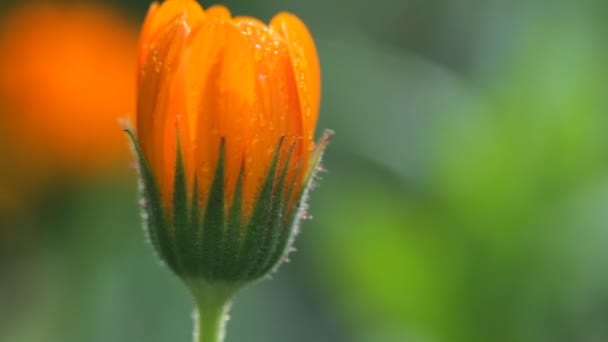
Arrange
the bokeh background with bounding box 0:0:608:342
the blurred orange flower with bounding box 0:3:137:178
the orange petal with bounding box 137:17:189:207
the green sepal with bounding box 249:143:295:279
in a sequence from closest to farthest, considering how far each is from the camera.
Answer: the orange petal with bounding box 137:17:189:207 < the green sepal with bounding box 249:143:295:279 < the bokeh background with bounding box 0:0:608:342 < the blurred orange flower with bounding box 0:3:137:178

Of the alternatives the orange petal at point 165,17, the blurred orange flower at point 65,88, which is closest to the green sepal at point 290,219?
the orange petal at point 165,17

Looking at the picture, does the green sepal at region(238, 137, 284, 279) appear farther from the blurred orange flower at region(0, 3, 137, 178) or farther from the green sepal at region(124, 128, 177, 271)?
the blurred orange flower at region(0, 3, 137, 178)

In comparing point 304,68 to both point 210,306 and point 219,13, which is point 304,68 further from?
point 210,306

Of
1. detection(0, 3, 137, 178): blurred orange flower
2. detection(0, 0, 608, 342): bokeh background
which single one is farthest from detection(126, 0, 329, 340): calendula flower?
detection(0, 3, 137, 178): blurred orange flower

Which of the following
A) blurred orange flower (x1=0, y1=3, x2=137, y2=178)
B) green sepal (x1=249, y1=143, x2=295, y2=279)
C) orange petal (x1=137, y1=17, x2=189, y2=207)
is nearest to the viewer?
orange petal (x1=137, y1=17, x2=189, y2=207)

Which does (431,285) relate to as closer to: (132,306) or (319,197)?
(132,306)

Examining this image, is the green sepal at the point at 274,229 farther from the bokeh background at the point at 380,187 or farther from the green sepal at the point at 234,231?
the bokeh background at the point at 380,187

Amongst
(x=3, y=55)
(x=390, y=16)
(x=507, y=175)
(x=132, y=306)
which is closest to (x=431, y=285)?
(x=507, y=175)

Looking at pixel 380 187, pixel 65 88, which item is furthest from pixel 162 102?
pixel 65 88
